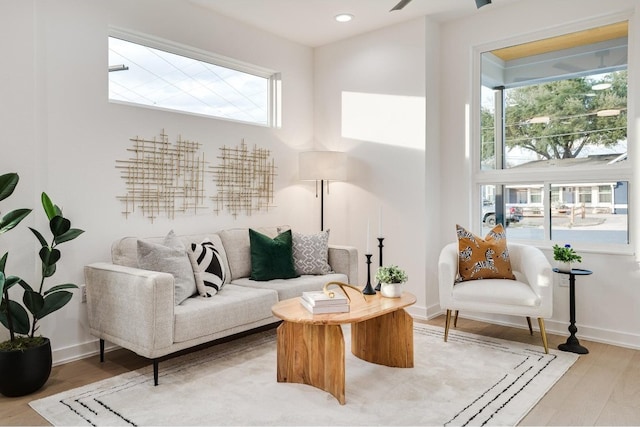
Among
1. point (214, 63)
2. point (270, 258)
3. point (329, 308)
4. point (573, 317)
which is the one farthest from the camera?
point (214, 63)

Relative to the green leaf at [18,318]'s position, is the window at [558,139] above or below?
above

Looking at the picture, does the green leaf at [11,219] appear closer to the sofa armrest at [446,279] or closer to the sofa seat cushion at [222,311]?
the sofa seat cushion at [222,311]

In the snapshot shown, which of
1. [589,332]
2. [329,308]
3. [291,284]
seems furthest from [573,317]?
[291,284]

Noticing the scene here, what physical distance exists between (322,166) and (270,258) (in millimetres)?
1118

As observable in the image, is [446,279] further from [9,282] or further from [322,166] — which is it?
[9,282]

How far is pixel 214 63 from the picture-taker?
4.18m

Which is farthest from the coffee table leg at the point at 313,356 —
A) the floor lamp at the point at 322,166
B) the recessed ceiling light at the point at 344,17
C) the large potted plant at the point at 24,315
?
the recessed ceiling light at the point at 344,17

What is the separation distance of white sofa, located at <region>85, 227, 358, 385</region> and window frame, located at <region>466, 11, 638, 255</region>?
1.77 metres

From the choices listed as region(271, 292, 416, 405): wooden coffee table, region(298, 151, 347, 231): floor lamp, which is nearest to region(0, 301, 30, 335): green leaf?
region(271, 292, 416, 405): wooden coffee table

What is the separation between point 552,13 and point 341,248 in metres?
2.56

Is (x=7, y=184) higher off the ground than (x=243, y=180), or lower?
lower

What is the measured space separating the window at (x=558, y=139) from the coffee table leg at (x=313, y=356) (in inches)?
91.6

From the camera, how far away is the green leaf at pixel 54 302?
268 centimetres

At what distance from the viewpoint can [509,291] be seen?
3.22 metres
